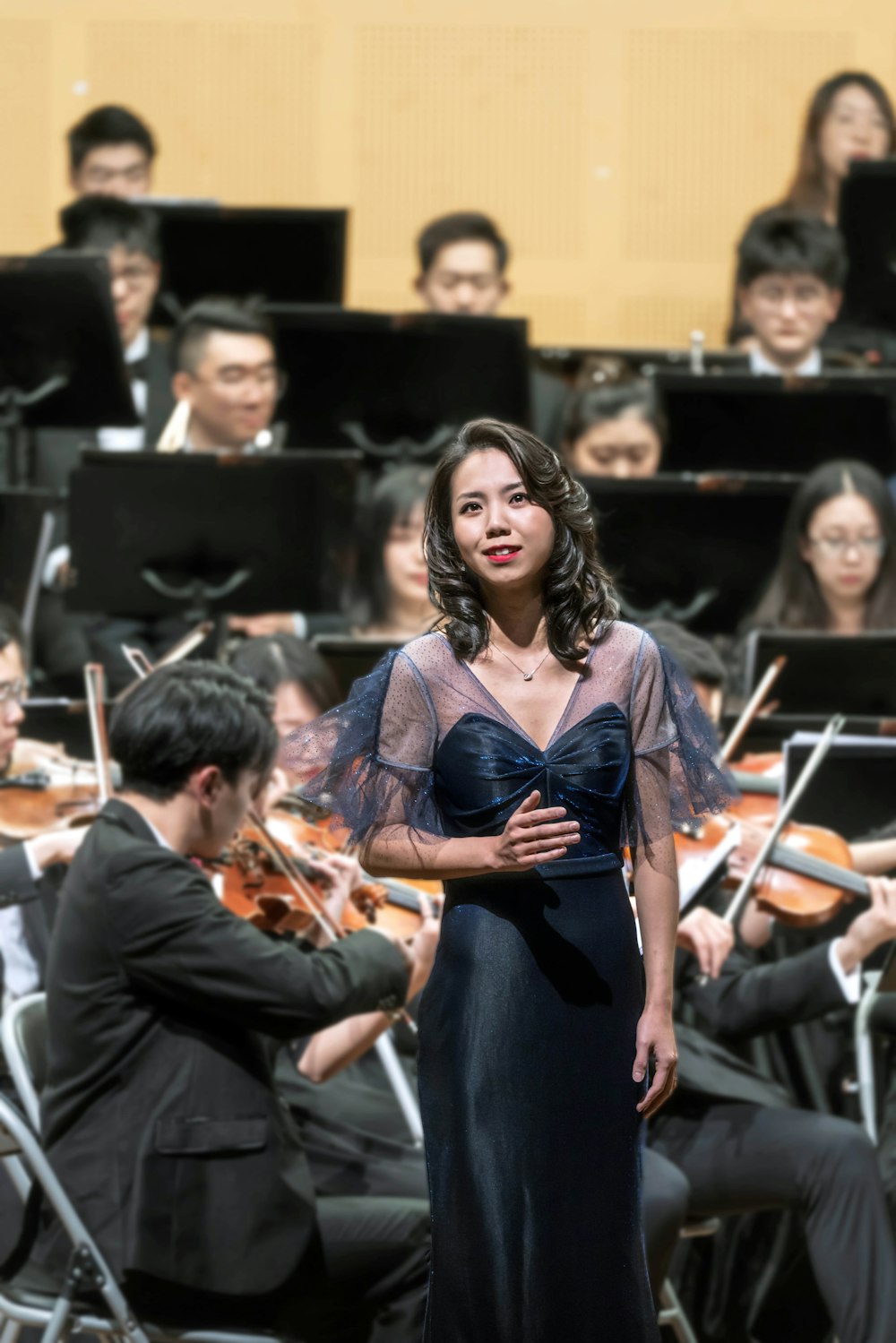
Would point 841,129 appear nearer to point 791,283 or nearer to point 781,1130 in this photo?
point 791,283

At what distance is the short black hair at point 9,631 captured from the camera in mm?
3213

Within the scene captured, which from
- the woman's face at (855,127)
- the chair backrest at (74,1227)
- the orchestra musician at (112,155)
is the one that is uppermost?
the woman's face at (855,127)

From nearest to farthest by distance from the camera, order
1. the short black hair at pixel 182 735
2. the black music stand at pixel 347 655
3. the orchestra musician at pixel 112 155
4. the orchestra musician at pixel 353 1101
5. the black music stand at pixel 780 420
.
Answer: the short black hair at pixel 182 735 → the orchestra musician at pixel 353 1101 → the black music stand at pixel 347 655 → the black music stand at pixel 780 420 → the orchestra musician at pixel 112 155

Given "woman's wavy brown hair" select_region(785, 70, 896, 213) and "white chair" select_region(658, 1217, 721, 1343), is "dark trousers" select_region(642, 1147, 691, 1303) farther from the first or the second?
"woman's wavy brown hair" select_region(785, 70, 896, 213)

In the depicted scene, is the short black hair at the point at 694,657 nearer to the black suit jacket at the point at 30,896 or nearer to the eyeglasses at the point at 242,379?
the black suit jacket at the point at 30,896

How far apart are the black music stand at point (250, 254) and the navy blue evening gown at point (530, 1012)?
12.0 feet

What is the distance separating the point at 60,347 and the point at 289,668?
63.0 inches

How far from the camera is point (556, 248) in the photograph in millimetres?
7180

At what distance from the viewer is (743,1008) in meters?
2.94

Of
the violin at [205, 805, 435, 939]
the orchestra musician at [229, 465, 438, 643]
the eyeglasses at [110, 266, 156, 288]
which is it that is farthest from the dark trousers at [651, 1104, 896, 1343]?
the eyeglasses at [110, 266, 156, 288]

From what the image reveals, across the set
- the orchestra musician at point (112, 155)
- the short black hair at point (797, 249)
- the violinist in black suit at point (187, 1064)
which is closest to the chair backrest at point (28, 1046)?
the violinist in black suit at point (187, 1064)

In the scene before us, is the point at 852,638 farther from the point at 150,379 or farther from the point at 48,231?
the point at 48,231

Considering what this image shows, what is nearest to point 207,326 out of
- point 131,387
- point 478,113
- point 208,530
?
point 131,387

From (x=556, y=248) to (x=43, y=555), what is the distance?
11.3 ft
